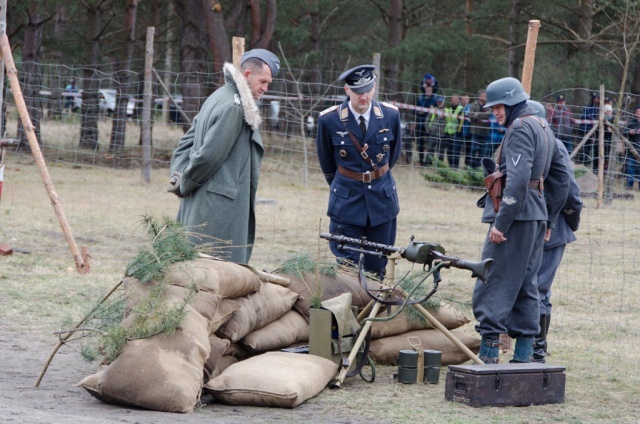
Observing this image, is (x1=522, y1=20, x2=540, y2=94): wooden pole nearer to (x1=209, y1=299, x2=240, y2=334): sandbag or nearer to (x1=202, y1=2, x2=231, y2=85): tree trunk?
(x1=209, y1=299, x2=240, y2=334): sandbag

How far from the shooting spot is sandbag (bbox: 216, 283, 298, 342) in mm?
5641

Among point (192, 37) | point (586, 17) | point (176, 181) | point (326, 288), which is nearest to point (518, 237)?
point (326, 288)

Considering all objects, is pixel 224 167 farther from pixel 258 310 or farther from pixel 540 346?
pixel 540 346

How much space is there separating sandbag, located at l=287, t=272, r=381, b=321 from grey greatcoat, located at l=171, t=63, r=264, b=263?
0.40 m

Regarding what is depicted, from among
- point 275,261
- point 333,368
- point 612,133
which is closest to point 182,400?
point 333,368

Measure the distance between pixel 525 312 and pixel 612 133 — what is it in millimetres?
11136

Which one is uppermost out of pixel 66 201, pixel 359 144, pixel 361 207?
pixel 359 144

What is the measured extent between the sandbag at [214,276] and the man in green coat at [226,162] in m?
0.43

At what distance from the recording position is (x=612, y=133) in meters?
16.6

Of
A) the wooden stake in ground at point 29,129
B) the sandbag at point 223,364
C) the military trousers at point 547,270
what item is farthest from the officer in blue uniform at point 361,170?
the wooden stake in ground at point 29,129

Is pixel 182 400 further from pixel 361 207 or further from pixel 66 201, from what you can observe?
pixel 66 201

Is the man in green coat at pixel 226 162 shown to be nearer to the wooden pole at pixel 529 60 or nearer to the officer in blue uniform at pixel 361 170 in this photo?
the officer in blue uniform at pixel 361 170

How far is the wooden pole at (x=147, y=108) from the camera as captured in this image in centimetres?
1636

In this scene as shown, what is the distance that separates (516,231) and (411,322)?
97 cm
